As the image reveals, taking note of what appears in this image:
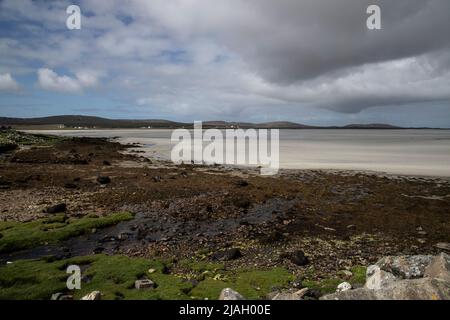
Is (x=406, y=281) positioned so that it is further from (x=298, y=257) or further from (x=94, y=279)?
(x=94, y=279)

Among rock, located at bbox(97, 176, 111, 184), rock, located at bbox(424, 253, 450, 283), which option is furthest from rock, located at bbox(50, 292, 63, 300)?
rock, located at bbox(97, 176, 111, 184)

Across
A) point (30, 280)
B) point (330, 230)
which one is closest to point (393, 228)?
point (330, 230)

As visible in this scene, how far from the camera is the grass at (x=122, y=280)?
33.0ft

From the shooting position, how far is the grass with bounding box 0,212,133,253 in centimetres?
1464

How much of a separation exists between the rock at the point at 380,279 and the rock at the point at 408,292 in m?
0.93

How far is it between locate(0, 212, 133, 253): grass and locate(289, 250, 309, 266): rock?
1016 cm

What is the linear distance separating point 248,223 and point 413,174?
26.8 metres

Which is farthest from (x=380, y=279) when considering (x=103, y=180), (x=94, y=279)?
(x=103, y=180)

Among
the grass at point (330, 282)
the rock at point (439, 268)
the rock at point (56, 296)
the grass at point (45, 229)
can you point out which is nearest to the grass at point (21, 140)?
the grass at point (45, 229)

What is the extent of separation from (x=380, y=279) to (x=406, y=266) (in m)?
1.60

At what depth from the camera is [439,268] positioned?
28.7 feet

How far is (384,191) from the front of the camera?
2775 cm
